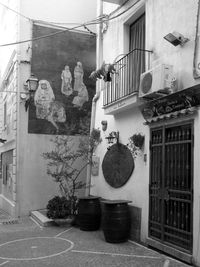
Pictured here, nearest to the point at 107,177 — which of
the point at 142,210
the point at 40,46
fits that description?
the point at 142,210

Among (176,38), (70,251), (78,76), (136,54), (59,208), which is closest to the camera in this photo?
(176,38)

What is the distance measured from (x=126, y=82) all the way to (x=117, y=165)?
223 cm

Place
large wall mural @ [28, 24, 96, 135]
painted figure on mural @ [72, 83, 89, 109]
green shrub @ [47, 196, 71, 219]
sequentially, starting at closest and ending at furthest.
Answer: green shrub @ [47, 196, 71, 219], large wall mural @ [28, 24, 96, 135], painted figure on mural @ [72, 83, 89, 109]

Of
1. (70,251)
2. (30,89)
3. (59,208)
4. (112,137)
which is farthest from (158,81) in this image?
(30,89)

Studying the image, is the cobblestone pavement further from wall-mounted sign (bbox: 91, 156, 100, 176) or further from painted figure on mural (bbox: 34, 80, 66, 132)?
painted figure on mural (bbox: 34, 80, 66, 132)

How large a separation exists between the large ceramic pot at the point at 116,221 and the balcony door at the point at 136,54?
108 inches

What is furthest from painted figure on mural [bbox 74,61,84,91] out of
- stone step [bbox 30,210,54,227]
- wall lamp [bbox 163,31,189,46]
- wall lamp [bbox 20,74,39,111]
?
wall lamp [bbox 163,31,189,46]

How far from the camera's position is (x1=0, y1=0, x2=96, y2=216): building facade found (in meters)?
13.4

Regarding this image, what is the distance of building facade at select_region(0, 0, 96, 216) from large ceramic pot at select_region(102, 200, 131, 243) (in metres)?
5.51

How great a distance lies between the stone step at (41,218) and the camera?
1095 cm

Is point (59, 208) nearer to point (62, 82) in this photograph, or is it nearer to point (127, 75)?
point (127, 75)

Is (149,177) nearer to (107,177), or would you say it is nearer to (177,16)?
(107,177)

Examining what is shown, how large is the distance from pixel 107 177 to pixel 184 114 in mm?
4083

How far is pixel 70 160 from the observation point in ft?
44.4
